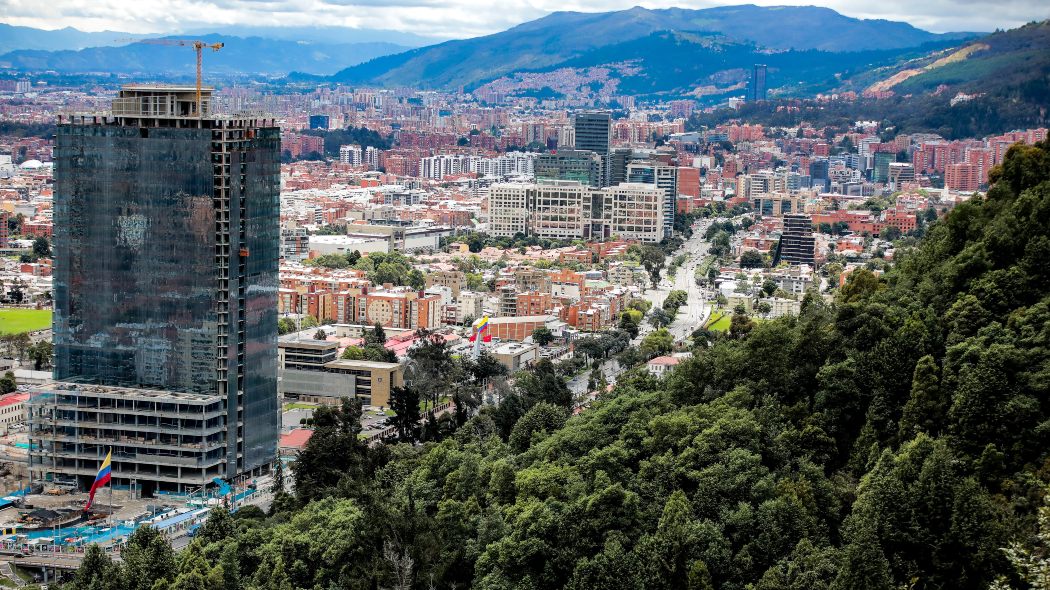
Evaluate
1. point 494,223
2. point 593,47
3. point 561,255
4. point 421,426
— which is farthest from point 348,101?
point 421,426

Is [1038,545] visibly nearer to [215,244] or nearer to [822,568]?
[822,568]

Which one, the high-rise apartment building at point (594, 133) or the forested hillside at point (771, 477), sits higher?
the high-rise apartment building at point (594, 133)

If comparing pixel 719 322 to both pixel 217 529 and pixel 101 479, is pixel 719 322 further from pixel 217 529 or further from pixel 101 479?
pixel 217 529

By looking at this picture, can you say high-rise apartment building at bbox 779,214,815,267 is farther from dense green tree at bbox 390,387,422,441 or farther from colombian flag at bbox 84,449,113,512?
colombian flag at bbox 84,449,113,512

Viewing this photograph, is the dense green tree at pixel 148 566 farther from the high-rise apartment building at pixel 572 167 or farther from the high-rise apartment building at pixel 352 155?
the high-rise apartment building at pixel 352 155

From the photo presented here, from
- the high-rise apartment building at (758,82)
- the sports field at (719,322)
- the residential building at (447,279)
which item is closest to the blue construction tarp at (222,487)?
the sports field at (719,322)

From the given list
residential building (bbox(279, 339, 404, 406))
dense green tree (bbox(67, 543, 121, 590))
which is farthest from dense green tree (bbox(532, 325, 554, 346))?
dense green tree (bbox(67, 543, 121, 590))
